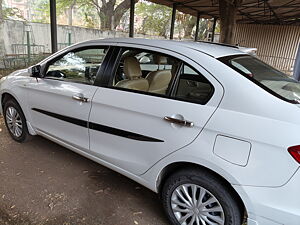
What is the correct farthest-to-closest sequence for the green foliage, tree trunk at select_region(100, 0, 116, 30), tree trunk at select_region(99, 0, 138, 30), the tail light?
the green foliage, tree trunk at select_region(99, 0, 138, 30), tree trunk at select_region(100, 0, 116, 30), the tail light

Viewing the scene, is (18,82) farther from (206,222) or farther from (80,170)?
(206,222)

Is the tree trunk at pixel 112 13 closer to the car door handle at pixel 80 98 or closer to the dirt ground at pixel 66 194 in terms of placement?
the dirt ground at pixel 66 194

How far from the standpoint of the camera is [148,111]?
1.89 m

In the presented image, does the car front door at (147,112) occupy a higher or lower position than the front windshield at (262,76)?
lower

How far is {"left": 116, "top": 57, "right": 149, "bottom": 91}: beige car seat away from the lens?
2.27 metres

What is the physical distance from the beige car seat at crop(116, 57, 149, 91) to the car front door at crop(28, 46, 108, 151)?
0.26m

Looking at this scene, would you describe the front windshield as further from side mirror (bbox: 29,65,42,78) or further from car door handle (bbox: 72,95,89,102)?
side mirror (bbox: 29,65,42,78)

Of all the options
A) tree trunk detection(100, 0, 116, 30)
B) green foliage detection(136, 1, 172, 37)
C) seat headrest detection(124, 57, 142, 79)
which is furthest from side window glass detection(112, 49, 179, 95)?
green foliage detection(136, 1, 172, 37)

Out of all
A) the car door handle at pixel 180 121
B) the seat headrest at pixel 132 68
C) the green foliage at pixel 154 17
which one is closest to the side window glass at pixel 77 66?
the seat headrest at pixel 132 68

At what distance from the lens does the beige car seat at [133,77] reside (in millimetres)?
2270

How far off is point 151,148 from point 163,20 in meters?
20.8

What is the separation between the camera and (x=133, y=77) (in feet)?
8.19

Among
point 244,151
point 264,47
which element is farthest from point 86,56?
point 264,47

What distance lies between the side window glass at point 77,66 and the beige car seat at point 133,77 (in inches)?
11.8
